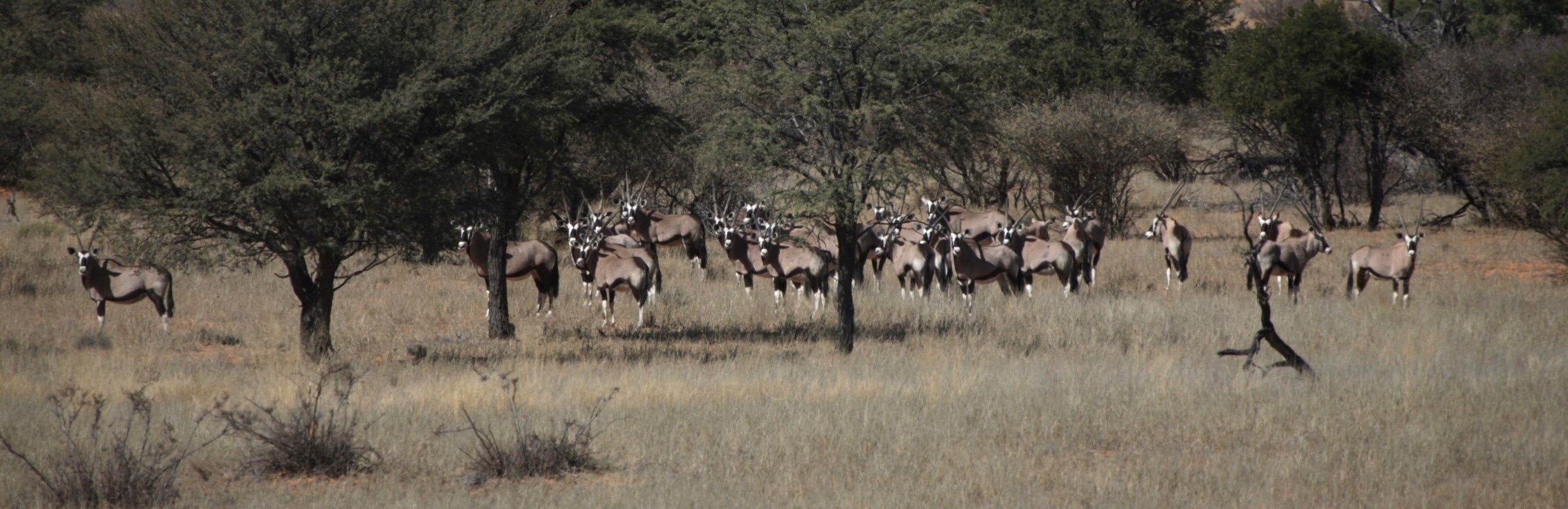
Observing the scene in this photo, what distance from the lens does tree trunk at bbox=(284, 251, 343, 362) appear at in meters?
14.9

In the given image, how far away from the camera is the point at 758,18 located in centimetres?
1495

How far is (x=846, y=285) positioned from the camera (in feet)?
52.0

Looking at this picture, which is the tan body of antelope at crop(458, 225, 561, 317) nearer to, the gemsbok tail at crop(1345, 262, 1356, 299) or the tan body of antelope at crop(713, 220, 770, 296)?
the tan body of antelope at crop(713, 220, 770, 296)

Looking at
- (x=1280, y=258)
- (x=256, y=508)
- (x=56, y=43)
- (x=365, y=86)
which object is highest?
(x=56, y=43)

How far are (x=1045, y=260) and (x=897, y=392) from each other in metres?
11.6

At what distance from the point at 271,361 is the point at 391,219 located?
275 cm

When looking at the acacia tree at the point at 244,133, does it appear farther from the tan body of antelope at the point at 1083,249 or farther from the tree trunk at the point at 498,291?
the tan body of antelope at the point at 1083,249

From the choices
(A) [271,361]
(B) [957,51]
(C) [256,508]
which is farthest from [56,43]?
(C) [256,508]

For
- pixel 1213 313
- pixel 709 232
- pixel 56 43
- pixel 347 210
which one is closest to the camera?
pixel 347 210

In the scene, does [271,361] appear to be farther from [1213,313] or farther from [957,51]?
[1213,313]

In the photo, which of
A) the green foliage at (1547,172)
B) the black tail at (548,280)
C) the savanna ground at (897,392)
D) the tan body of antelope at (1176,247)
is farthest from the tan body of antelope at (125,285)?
the green foliage at (1547,172)

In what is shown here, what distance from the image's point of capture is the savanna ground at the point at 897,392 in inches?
339

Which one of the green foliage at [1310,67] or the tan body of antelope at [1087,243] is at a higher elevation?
the green foliage at [1310,67]

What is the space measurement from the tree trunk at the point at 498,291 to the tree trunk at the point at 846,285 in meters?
5.24
